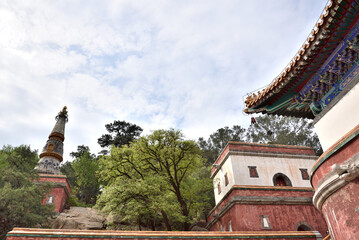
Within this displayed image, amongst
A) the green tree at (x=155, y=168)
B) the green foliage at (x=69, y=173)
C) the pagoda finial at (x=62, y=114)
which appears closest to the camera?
the green tree at (x=155, y=168)

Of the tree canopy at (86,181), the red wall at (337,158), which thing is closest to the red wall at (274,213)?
the red wall at (337,158)

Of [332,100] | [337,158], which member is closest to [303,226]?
[332,100]

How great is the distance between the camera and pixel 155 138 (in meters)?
19.1

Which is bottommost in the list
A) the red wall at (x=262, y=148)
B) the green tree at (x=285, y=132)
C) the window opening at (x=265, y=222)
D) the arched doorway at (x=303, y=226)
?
the arched doorway at (x=303, y=226)

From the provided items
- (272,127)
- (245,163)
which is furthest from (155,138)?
(272,127)

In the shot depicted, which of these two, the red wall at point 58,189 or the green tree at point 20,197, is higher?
the red wall at point 58,189

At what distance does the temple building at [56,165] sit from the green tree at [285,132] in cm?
2663

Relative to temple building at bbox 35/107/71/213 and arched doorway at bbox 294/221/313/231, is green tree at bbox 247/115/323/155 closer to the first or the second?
arched doorway at bbox 294/221/313/231

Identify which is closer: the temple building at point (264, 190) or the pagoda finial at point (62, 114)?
the temple building at point (264, 190)

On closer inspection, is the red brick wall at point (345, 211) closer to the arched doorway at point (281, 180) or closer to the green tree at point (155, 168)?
the green tree at point (155, 168)

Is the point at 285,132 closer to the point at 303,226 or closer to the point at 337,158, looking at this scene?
the point at 303,226

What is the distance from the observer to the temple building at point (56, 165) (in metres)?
22.1

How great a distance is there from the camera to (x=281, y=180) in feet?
64.6

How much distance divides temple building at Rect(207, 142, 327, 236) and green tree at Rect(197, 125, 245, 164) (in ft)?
70.9
